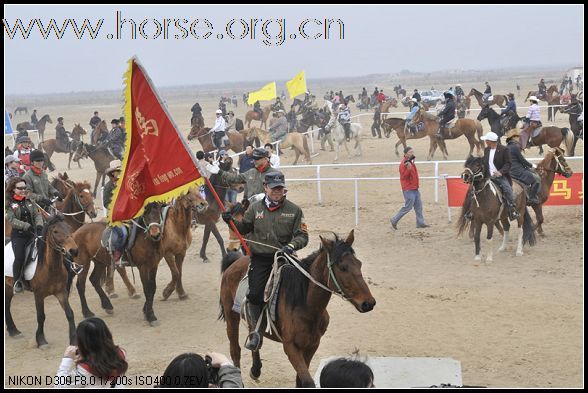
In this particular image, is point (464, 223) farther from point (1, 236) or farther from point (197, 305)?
point (1, 236)

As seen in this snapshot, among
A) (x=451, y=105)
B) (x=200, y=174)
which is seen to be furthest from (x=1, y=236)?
(x=451, y=105)

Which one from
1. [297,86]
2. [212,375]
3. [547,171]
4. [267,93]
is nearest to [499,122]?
[297,86]

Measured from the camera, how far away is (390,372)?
25.7 ft

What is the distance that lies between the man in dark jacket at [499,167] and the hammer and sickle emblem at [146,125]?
7514mm

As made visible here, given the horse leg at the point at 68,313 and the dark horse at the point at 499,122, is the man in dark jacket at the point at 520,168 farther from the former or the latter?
the dark horse at the point at 499,122

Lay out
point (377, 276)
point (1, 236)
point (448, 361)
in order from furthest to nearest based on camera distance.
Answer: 1. point (377, 276)
2. point (1, 236)
3. point (448, 361)

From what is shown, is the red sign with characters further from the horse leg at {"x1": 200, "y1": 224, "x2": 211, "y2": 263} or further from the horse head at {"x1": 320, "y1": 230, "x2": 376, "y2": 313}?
the horse head at {"x1": 320, "y1": 230, "x2": 376, "y2": 313}

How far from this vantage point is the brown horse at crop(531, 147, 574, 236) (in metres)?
14.5

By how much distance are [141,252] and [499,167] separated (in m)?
6.66

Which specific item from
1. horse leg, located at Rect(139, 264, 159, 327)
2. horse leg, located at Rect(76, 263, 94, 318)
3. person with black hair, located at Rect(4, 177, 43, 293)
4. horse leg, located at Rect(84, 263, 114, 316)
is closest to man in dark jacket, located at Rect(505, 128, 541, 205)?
horse leg, located at Rect(139, 264, 159, 327)

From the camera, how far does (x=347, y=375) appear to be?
3842mm

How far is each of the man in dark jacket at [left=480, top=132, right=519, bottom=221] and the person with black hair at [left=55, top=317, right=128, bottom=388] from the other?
395 inches

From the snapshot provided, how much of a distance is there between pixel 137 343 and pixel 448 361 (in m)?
4.13

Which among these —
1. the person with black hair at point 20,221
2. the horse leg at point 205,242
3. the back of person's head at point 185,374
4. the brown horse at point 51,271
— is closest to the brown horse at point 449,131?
the horse leg at point 205,242
